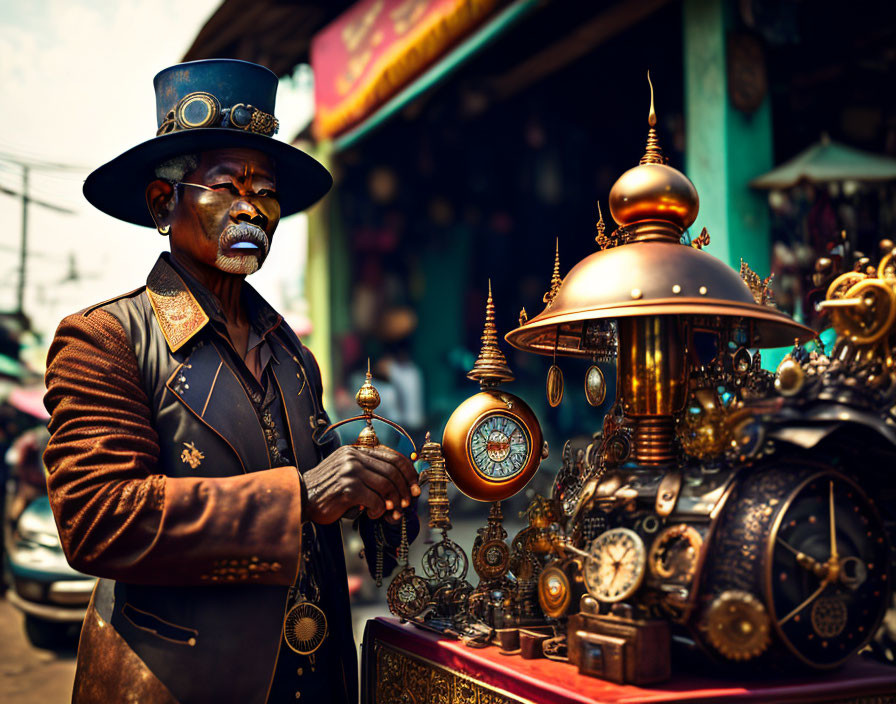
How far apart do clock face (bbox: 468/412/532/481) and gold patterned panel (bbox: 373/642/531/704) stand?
57 centimetres

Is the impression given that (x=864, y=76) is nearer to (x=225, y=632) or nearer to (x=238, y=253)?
(x=238, y=253)

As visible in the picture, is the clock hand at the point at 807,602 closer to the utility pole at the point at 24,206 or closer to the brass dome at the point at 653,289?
the brass dome at the point at 653,289

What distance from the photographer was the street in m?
5.27

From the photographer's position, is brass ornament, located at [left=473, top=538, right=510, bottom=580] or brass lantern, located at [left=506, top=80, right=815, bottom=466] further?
brass ornament, located at [left=473, top=538, right=510, bottom=580]

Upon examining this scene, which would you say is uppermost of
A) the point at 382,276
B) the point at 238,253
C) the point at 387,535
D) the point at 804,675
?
the point at 382,276

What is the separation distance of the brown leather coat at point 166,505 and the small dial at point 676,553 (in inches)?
33.5

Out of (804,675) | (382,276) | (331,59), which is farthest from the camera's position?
(382,276)

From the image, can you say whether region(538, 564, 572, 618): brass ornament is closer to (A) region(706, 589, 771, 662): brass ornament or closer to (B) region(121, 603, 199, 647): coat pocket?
(A) region(706, 589, 771, 662): brass ornament

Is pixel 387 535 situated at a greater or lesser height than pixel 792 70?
lesser

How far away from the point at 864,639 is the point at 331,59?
621 centimetres

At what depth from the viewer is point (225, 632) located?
6.86ft

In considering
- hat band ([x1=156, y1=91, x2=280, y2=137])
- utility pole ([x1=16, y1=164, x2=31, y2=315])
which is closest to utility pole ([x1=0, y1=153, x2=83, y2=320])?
utility pole ([x1=16, y1=164, x2=31, y2=315])

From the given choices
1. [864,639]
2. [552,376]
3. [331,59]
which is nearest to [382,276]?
[331,59]

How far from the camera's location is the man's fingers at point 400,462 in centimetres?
214
